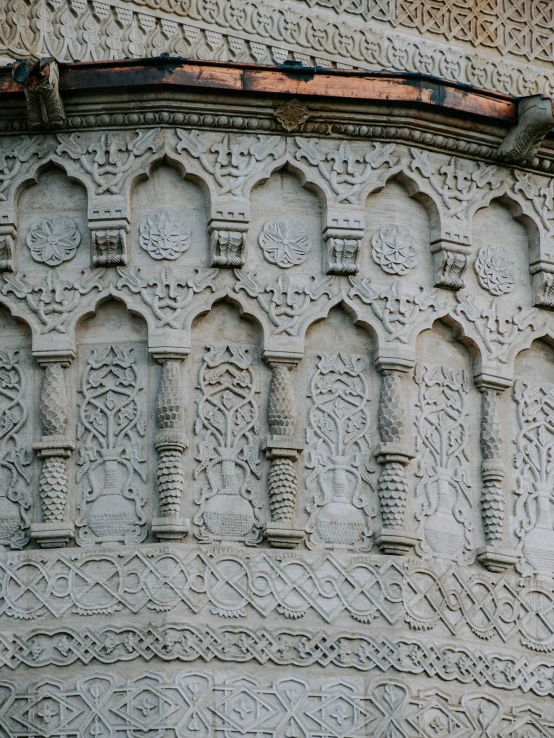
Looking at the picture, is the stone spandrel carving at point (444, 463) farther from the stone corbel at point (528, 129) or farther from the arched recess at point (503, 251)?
the stone corbel at point (528, 129)

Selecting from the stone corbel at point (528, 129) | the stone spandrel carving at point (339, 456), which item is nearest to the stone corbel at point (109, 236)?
the stone spandrel carving at point (339, 456)

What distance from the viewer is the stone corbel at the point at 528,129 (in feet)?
35.9

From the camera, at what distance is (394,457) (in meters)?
10.6

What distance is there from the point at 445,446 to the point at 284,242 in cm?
152

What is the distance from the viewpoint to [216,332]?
1071cm

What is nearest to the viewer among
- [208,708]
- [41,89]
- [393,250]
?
[208,708]

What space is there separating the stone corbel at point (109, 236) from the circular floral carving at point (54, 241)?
0.14 metres

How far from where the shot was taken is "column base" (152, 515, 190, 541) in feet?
33.5

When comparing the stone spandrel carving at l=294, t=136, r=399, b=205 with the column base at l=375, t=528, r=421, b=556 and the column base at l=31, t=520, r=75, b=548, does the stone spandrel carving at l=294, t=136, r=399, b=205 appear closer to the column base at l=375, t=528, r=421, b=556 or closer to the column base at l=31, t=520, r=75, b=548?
the column base at l=375, t=528, r=421, b=556

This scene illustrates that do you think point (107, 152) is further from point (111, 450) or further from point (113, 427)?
point (111, 450)

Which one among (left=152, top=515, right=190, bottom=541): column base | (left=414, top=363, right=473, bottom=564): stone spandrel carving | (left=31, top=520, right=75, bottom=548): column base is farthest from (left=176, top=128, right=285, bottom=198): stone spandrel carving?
(left=31, top=520, right=75, bottom=548): column base

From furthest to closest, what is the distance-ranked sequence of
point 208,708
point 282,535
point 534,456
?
1. point 534,456
2. point 282,535
3. point 208,708

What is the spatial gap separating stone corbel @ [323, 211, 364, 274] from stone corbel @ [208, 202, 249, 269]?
501 millimetres

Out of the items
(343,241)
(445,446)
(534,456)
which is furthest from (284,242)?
(534,456)
